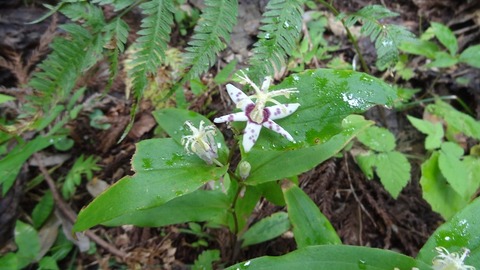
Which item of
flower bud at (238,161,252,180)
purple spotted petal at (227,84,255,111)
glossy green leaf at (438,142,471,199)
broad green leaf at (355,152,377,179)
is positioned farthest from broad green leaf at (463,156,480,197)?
purple spotted petal at (227,84,255,111)

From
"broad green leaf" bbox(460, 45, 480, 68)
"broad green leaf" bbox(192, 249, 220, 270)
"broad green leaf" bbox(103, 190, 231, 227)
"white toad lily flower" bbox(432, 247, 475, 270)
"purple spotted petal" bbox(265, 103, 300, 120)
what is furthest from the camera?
Answer: "broad green leaf" bbox(460, 45, 480, 68)

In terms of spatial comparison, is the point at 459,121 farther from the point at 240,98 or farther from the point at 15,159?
the point at 15,159

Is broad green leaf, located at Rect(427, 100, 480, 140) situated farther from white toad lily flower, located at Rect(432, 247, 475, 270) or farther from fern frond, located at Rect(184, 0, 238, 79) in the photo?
fern frond, located at Rect(184, 0, 238, 79)

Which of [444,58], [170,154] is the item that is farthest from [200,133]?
[444,58]

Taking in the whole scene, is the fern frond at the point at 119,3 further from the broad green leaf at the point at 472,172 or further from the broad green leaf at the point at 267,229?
the broad green leaf at the point at 472,172

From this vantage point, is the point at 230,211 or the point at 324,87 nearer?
the point at 324,87

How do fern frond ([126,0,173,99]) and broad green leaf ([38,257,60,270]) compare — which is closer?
fern frond ([126,0,173,99])

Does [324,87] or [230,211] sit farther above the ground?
[324,87]

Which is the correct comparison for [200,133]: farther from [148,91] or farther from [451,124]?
[451,124]
